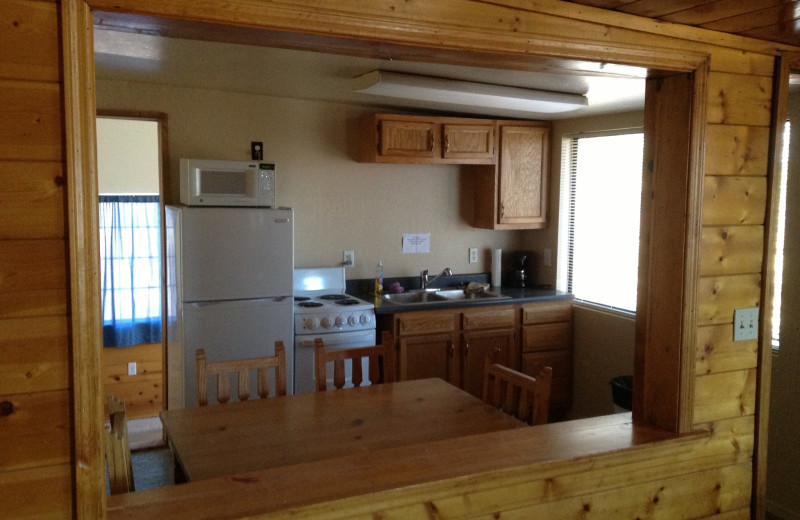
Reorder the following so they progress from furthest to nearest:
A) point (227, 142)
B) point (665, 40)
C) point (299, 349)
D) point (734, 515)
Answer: point (227, 142) < point (299, 349) < point (734, 515) < point (665, 40)

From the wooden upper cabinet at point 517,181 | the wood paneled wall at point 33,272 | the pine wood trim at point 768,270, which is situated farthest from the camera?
the wooden upper cabinet at point 517,181

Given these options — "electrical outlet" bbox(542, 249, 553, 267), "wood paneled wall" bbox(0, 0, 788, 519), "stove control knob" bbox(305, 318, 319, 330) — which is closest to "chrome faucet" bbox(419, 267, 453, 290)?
"electrical outlet" bbox(542, 249, 553, 267)

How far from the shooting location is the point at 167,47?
288 centimetres

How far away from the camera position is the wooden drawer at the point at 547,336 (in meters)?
4.63

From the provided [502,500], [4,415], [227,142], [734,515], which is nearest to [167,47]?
[227,142]

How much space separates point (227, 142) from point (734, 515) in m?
3.36

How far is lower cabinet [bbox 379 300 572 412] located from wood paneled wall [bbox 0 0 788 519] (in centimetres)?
192

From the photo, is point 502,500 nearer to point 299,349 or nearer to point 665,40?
point 665,40

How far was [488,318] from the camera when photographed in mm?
4473

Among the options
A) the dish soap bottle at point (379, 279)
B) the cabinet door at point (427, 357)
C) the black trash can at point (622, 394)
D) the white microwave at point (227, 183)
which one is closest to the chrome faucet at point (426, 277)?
the dish soap bottle at point (379, 279)

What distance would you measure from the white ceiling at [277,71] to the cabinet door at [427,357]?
5.00ft

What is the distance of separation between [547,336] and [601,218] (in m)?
0.90

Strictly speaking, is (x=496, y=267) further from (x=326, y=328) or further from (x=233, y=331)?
(x=233, y=331)

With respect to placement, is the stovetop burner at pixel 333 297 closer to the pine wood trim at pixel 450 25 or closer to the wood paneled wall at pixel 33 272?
the pine wood trim at pixel 450 25
